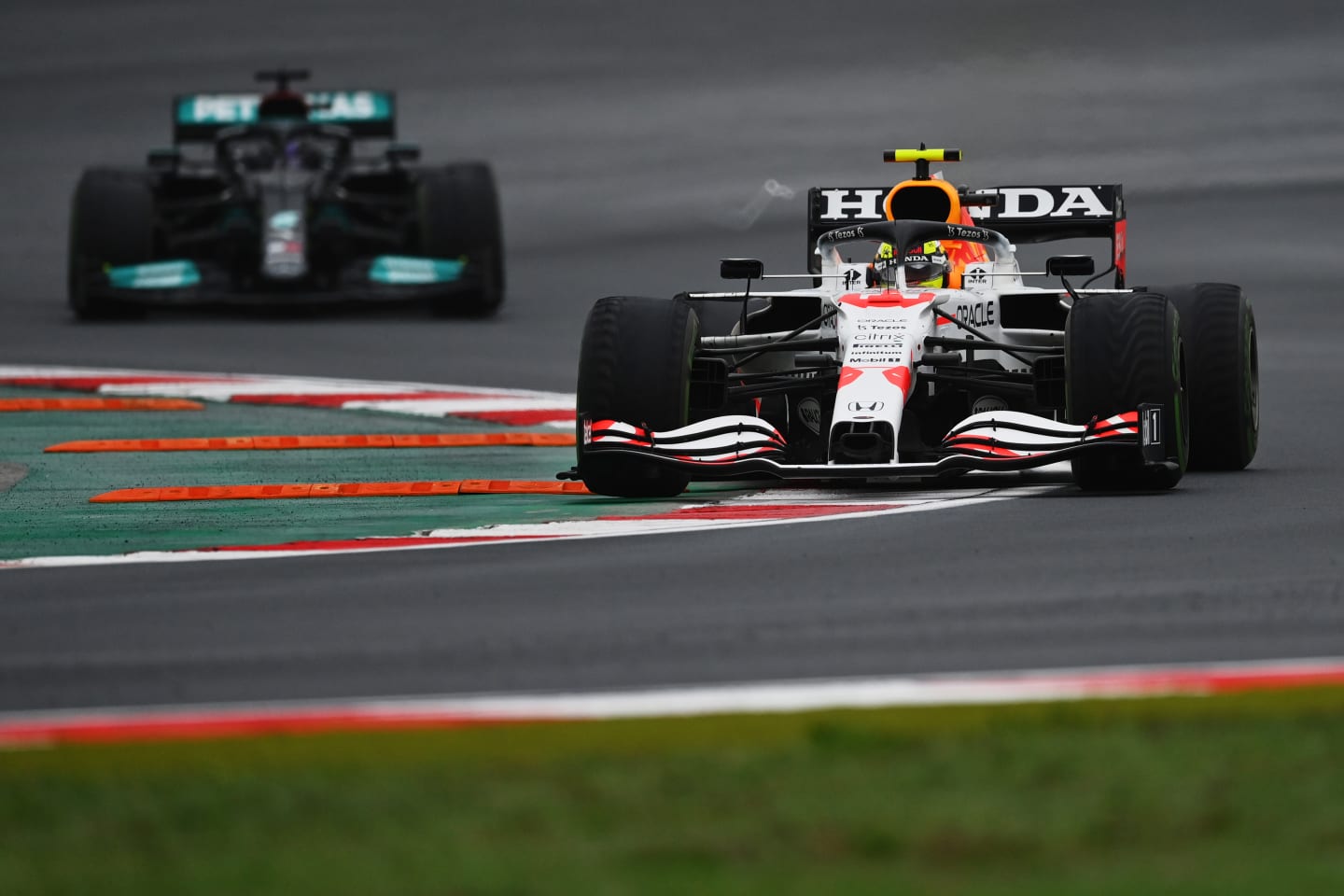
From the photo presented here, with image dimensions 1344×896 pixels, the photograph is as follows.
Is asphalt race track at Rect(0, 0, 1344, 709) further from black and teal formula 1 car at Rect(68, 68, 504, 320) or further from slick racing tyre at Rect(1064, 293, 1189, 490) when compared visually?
black and teal formula 1 car at Rect(68, 68, 504, 320)

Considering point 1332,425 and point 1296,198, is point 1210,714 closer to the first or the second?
point 1332,425

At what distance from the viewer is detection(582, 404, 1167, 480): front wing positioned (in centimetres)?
1001

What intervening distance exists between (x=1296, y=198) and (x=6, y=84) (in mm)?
20224

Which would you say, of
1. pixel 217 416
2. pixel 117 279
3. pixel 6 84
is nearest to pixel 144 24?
pixel 6 84

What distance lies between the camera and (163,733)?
5.11m

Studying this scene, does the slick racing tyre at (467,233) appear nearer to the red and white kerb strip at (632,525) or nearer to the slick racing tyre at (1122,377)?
the red and white kerb strip at (632,525)

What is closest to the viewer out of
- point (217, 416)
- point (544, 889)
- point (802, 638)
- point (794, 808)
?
point (544, 889)

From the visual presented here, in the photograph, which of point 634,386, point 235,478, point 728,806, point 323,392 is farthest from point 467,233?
point 728,806

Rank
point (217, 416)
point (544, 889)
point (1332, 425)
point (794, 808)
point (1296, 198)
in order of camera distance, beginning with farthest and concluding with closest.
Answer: point (1296, 198) < point (217, 416) < point (1332, 425) < point (794, 808) < point (544, 889)

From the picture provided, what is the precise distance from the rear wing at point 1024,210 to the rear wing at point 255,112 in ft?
33.9

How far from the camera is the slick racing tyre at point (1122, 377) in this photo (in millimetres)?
10062

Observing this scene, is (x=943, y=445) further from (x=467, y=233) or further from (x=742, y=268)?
(x=467, y=233)

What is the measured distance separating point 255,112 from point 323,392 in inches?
291

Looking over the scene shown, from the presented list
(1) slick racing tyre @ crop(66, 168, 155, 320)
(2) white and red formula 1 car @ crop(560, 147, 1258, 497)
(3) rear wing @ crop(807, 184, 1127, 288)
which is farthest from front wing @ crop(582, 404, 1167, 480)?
(1) slick racing tyre @ crop(66, 168, 155, 320)
